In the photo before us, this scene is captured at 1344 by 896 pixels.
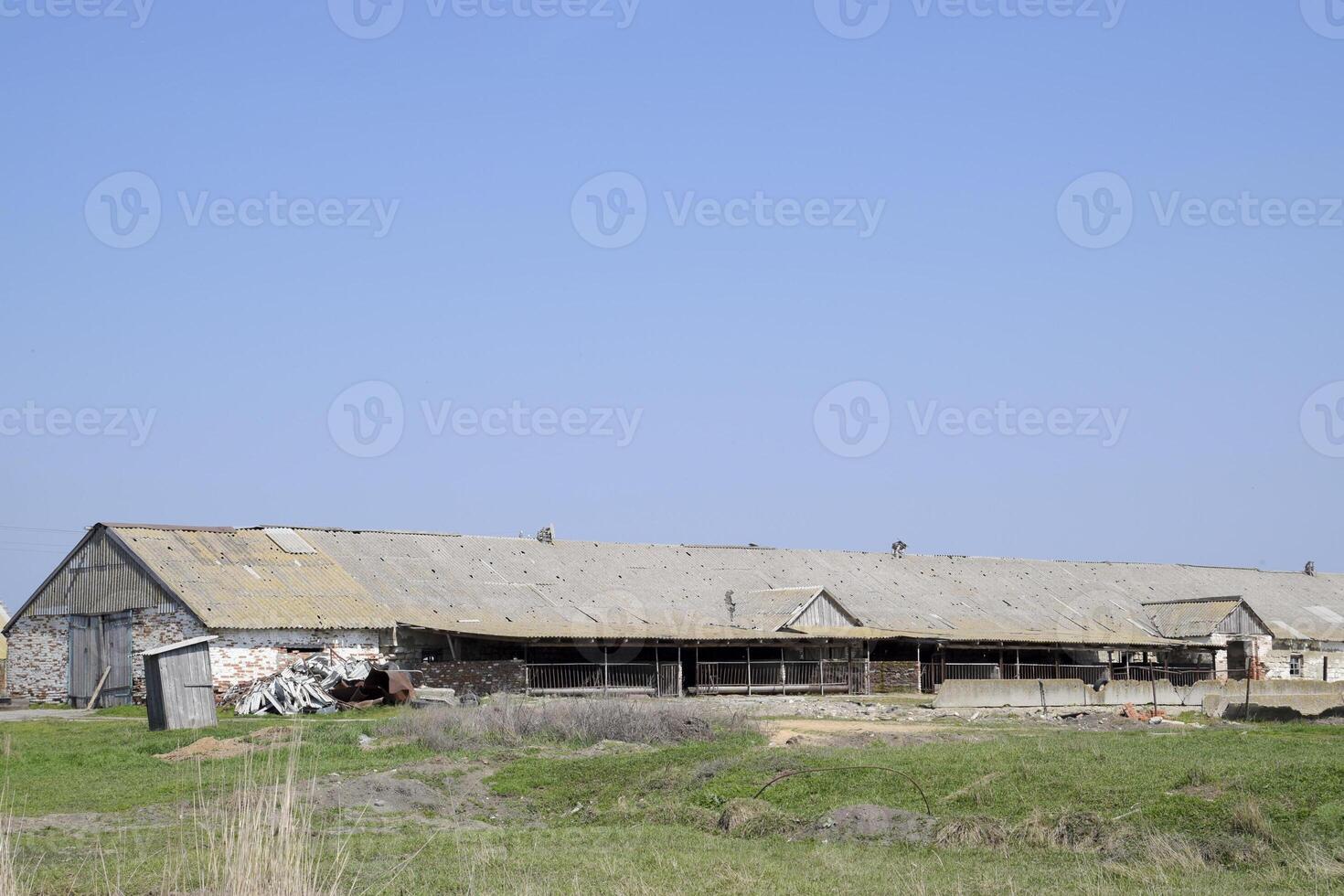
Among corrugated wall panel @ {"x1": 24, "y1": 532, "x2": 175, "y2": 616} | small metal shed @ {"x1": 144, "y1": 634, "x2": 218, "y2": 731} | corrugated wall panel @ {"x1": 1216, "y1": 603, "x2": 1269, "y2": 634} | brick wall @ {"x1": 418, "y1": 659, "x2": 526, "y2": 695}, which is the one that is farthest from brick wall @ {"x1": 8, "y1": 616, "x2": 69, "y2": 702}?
corrugated wall panel @ {"x1": 1216, "y1": 603, "x2": 1269, "y2": 634}

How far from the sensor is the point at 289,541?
4369cm

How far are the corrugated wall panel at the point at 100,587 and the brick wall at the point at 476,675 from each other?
708cm

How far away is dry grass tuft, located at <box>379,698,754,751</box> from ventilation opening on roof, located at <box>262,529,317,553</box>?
59.5 feet

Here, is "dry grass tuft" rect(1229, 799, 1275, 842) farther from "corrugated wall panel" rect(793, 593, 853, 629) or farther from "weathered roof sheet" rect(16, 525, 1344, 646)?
"corrugated wall panel" rect(793, 593, 853, 629)

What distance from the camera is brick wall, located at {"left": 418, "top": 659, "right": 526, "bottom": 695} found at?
128 feet

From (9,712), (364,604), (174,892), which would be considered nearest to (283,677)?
(364,604)

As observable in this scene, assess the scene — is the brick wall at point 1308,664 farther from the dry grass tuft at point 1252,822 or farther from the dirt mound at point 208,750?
the dry grass tuft at point 1252,822

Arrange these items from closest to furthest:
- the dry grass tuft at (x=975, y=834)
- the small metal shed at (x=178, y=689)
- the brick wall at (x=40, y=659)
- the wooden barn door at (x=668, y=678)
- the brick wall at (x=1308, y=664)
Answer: the dry grass tuft at (x=975, y=834) < the small metal shed at (x=178, y=689) < the brick wall at (x=40, y=659) < the wooden barn door at (x=668, y=678) < the brick wall at (x=1308, y=664)

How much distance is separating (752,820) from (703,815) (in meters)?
0.82

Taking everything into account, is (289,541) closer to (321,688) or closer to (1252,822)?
(321,688)

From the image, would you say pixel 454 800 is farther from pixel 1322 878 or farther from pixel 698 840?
pixel 1322 878

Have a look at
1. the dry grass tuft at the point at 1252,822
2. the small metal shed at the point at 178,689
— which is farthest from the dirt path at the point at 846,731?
the small metal shed at the point at 178,689

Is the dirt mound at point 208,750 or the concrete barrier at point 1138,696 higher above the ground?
the dirt mound at point 208,750

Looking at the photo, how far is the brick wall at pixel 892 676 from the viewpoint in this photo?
46.6 metres
